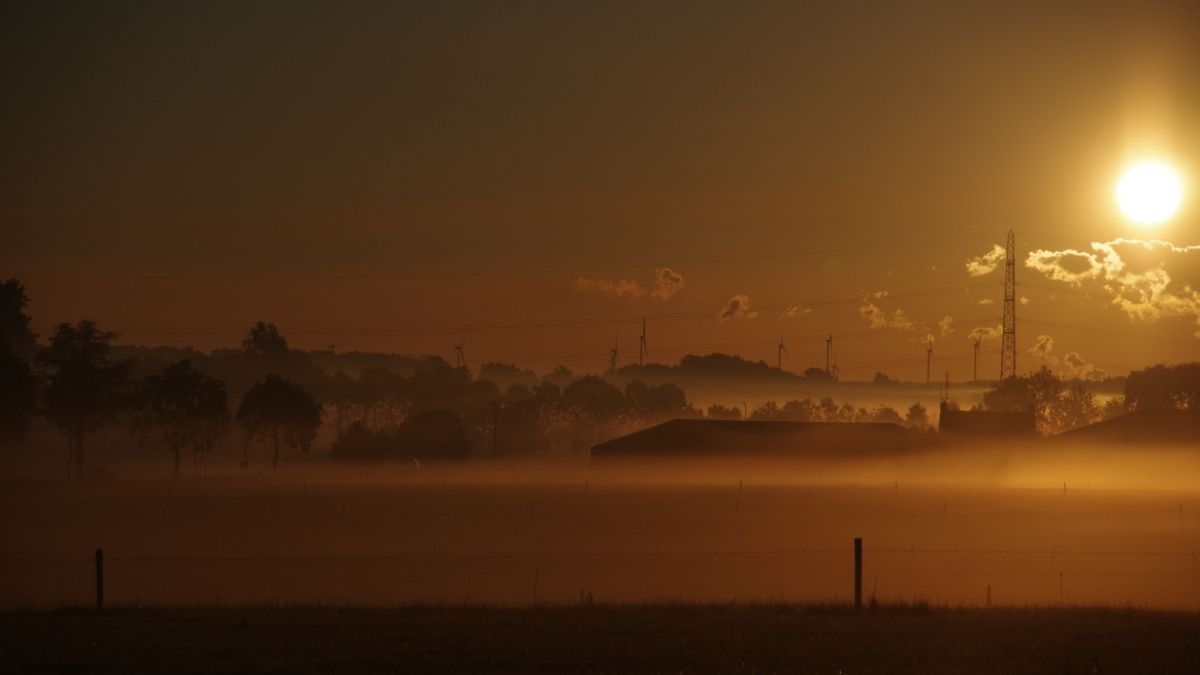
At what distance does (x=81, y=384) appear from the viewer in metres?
116

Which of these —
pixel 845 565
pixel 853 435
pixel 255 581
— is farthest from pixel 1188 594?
pixel 853 435

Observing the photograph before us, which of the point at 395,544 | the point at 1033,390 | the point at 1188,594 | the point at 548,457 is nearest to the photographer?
the point at 1188,594

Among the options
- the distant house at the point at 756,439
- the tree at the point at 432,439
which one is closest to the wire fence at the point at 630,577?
the distant house at the point at 756,439

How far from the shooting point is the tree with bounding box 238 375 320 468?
141125 millimetres

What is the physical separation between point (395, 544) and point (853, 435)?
83058mm

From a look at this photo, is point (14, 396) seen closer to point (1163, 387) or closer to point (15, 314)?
point (15, 314)

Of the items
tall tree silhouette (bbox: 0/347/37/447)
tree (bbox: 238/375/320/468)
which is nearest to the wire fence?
tall tree silhouette (bbox: 0/347/37/447)

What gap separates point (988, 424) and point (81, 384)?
303 ft

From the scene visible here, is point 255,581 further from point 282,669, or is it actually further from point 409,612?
point 282,669

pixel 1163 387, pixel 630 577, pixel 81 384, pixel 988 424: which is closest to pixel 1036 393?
pixel 1163 387

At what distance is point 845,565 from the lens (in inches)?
2000

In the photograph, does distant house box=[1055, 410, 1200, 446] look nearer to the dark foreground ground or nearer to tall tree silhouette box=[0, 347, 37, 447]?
tall tree silhouette box=[0, 347, 37, 447]

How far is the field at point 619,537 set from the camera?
40.8 metres

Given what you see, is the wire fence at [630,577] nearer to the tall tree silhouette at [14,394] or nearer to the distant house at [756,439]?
the tall tree silhouette at [14,394]
